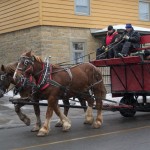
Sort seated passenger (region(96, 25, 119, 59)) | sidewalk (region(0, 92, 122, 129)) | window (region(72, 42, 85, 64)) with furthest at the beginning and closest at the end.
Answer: window (region(72, 42, 85, 64))
seated passenger (region(96, 25, 119, 59))
sidewalk (region(0, 92, 122, 129))

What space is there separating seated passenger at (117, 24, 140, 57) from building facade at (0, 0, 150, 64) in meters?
5.39

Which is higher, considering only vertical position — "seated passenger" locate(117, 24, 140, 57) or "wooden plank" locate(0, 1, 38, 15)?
"wooden plank" locate(0, 1, 38, 15)

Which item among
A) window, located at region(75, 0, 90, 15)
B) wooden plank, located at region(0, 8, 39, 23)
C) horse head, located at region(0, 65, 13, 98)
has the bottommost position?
horse head, located at region(0, 65, 13, 98)

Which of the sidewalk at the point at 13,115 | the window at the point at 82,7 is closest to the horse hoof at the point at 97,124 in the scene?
the sidewalk at the point at 13,115

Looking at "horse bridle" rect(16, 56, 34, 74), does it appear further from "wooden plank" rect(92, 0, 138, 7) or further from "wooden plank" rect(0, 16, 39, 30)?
"wooden plank" rect(92, 0, 138, 7)

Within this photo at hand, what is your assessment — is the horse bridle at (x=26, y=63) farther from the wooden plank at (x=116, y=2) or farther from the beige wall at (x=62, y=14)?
the wooden plank at (x=116, y=2)

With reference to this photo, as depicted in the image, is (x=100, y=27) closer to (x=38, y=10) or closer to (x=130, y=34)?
(x=38, y=10)

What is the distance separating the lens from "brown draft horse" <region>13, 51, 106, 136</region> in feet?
28.9

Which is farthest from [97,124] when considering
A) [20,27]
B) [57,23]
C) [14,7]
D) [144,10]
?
[144,10]

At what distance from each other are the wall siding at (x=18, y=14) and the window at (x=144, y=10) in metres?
6.66

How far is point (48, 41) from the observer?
1758 cm

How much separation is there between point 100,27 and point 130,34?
27.6ft

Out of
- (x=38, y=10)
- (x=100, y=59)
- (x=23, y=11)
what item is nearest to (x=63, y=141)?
(x=100, y=59)

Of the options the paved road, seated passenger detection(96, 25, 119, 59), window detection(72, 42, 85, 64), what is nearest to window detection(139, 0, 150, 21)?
window detection(72, 42, 85, 64)
